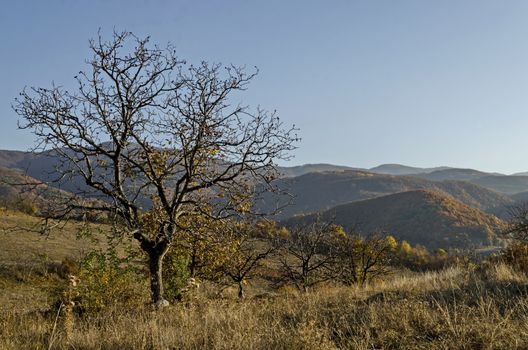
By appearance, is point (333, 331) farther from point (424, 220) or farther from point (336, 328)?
point (424, 220)

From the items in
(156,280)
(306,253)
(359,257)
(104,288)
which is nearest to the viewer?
(156,280)

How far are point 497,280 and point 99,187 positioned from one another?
10.5m

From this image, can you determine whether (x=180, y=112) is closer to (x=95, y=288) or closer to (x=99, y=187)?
(x=99, y=187)

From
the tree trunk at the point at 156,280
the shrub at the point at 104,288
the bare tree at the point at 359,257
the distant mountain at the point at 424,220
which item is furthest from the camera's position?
the distant mountain at the point at 424,220

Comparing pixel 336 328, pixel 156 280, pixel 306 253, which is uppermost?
pixel 336 328

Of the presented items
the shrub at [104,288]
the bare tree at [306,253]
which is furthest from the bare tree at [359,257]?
the shrub at [104,288]

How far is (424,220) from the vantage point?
525 ft

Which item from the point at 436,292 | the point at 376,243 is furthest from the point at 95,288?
the point at 376,243

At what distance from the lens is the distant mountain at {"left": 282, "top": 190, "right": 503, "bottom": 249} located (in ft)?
466

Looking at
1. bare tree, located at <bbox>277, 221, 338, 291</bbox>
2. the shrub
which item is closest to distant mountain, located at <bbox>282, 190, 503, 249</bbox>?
bare tree, located at <bbox>277, 221, 338, 291</bbox>

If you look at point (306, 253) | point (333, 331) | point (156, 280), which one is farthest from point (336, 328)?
point (306, 253)

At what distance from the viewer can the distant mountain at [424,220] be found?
14200 cm

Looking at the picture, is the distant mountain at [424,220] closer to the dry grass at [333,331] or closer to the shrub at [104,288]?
the shrub at [104,288]

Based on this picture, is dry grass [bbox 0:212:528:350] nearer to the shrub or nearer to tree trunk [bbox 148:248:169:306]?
tree trunk [bbox 148:248:169:306]
